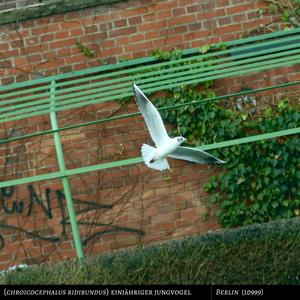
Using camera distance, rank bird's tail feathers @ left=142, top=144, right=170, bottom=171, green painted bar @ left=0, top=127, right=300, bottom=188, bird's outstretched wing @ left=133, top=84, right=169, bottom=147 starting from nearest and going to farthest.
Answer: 1. bird's outstretched wing @ left=133, top=84, right=169, bottom=147
2. bird's tail feathers @ left=142, top=144, right=170, bottom=171
3. green painted bar @ left=0, top=127, right=300, bottom=188

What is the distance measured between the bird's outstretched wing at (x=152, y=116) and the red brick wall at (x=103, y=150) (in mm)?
1832

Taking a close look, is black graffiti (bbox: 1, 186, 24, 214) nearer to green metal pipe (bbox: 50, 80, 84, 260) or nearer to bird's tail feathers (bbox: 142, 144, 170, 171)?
green metal pipe (bbox: 50, 80, 84, 260)

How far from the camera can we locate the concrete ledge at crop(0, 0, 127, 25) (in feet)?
33.1

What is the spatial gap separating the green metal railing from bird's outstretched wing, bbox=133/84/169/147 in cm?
71

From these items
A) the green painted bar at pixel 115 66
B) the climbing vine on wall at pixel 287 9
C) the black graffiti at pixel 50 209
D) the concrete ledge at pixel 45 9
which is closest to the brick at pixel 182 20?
the green painted bar at pixel 115 66

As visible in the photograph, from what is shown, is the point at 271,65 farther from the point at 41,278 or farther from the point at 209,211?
the point at 41,278

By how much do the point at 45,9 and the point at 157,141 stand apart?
2.52m

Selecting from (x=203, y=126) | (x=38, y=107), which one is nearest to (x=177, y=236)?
(x=203, y=126)

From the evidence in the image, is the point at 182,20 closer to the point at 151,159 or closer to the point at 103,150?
the point at 103,150

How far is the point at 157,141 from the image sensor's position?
8.19m

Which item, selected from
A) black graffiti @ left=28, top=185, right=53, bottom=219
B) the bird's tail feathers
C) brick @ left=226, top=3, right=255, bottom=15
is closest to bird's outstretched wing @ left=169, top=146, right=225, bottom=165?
the bird's tail feathers

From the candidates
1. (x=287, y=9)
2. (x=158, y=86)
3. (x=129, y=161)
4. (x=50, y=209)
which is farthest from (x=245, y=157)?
(x=50, y=209)

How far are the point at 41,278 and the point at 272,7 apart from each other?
3.94 m

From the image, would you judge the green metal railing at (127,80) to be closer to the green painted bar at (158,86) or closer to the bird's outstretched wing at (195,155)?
the green painted bar at (158,86)
